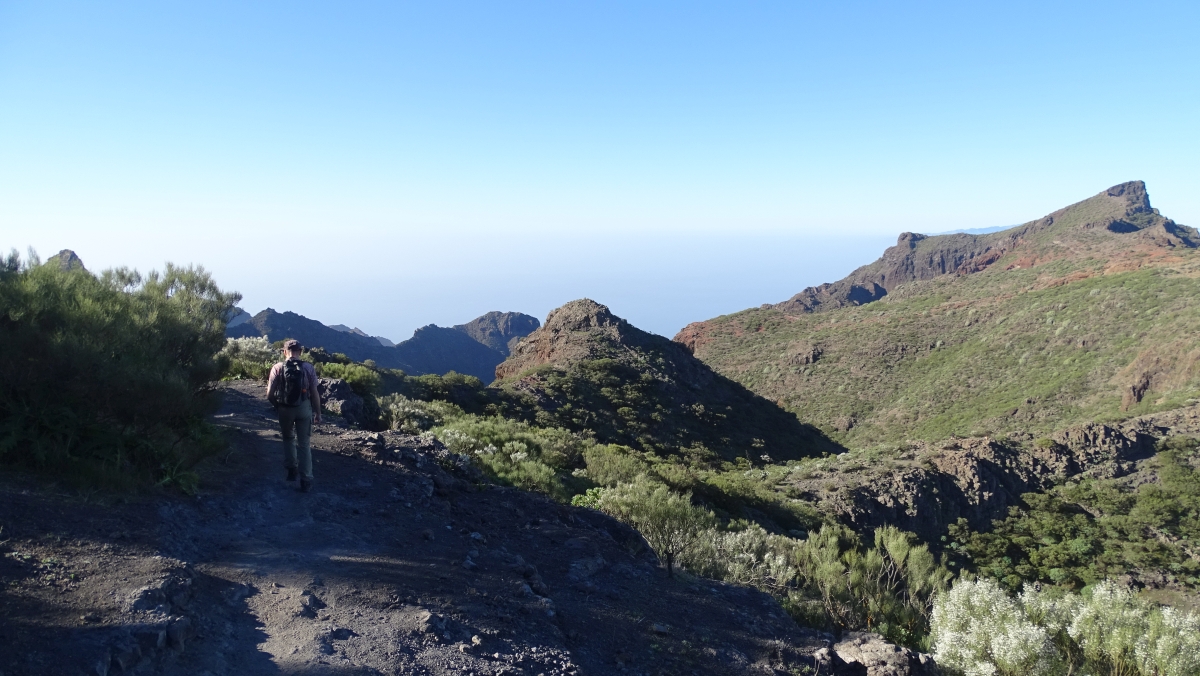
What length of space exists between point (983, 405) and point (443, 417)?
29410 millimetres

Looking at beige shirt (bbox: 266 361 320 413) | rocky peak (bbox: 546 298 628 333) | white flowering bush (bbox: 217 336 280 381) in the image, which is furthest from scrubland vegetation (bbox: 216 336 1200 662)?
rocky peak (bbox: 546 298 628 333)

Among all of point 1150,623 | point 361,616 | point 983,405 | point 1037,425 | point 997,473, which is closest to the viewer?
point 361,616

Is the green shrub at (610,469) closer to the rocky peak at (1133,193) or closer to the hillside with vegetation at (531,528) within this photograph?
the hillside with vegetation at (531,528)

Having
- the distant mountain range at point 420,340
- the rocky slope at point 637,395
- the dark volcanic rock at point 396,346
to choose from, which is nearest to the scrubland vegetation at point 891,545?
the rocky slope at point 637,395

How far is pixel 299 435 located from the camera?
6.36 metres

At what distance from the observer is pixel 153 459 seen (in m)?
5.71

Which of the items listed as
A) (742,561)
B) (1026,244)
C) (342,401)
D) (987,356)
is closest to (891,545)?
(742,561)

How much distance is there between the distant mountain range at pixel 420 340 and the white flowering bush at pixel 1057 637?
97.7 ft

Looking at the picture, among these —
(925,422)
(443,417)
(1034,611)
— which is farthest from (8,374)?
(925,422)

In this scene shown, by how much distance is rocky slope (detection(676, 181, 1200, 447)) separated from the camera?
93.5 feet

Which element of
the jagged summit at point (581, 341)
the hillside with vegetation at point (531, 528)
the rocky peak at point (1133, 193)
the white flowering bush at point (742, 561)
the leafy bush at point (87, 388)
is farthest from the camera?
the rocky peak at point (1133, 193)

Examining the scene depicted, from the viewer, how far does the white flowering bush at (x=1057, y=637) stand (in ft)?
18.6

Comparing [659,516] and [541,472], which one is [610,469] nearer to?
[541,472]

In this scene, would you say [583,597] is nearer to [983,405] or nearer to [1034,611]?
[1034,611]
